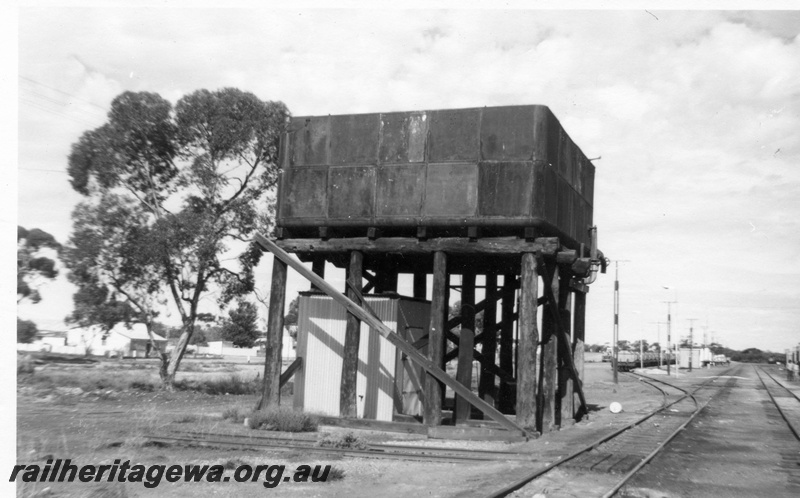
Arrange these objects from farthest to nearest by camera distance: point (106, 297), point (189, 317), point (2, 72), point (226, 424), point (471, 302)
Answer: point (189, 317) → point (106, 297) → point (471, 302) → point (226, 424) → point (2, 72)

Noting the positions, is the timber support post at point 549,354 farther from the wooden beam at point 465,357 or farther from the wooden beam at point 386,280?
the wooden beam at point 386,280

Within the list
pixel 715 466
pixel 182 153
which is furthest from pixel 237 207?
pixel 715 466

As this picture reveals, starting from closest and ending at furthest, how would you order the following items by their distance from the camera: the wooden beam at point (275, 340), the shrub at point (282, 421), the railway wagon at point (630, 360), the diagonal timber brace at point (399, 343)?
the diagonal timber brace at point (399, 343)
the shrub at point (282, 421)
the wooden beam at point (275, 340)
the railway wagon at point (630, 360)

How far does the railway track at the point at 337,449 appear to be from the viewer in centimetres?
1276

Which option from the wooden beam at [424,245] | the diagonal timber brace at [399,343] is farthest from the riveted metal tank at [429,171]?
the diagonal timber brace at [399,343]

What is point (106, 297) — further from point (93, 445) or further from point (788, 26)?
point (788, 26)

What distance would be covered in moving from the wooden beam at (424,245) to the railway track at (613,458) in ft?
13.8

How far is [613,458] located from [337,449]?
518 centimetres

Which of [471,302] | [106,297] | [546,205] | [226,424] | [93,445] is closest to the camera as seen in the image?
[93,445]

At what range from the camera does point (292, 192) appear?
17125mm

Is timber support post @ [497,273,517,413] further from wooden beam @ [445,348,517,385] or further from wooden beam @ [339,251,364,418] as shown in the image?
wooden beam @ [339,251,364,418]

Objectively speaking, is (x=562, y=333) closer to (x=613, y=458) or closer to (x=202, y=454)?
(x=613, y=458)

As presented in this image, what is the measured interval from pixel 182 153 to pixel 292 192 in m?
11.1

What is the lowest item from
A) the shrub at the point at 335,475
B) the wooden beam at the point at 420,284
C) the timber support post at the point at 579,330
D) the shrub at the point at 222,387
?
the shrub at the point at 222,387
